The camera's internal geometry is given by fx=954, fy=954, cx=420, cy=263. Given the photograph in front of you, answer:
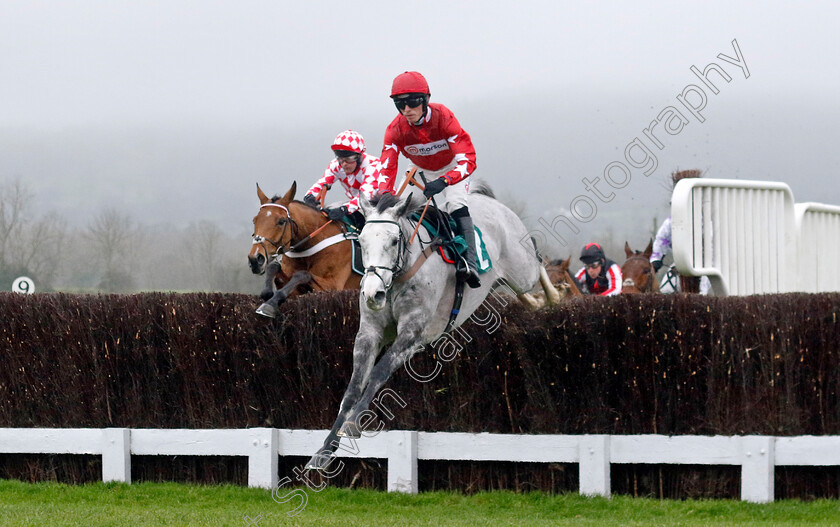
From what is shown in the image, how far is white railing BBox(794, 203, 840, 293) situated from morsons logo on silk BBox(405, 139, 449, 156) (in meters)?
4.08

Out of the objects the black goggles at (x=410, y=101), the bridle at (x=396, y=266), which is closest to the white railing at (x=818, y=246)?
the black goggles at (x=410, y=101)

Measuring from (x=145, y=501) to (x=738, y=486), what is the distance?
398cm

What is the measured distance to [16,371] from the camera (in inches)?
289

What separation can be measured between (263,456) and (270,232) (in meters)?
2.00

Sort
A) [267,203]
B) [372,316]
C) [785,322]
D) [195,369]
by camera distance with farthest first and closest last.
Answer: [267,203] → [195,369] → [785,322] → [372,316]

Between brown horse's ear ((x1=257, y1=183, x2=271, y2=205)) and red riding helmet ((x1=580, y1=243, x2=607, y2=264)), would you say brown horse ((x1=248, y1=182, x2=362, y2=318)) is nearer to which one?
brown horse's ear ((x1=257, y1=183, x2=271, y2=205))

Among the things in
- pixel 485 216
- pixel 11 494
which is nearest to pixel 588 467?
pixel 485 216

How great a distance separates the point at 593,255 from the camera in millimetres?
12641

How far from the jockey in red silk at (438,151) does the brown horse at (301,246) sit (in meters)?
1.99

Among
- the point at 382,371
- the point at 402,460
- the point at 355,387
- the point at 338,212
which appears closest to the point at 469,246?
the point at 382,371

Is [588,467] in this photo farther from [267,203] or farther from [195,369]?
[267,203]

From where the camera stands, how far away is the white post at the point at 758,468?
5977mm

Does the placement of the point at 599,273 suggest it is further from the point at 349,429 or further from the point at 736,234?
the point at 349,429

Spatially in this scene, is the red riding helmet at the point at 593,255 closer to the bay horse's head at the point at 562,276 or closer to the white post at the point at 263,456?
the bay horse's head at the point at 562,276
